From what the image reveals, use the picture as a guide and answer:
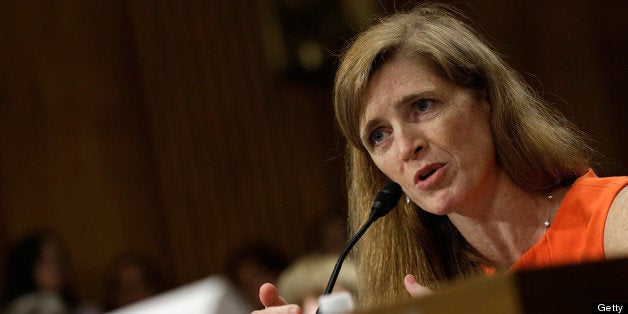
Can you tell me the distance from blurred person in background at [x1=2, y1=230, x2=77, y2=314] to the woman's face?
3.16m

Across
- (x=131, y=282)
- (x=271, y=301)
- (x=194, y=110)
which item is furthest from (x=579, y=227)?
(x=194, y=110)

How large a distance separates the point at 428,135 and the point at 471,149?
0.11 meters

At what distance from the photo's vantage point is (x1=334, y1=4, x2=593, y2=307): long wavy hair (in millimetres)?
2408

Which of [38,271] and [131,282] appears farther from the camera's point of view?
[131,282]

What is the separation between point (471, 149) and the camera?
235cm

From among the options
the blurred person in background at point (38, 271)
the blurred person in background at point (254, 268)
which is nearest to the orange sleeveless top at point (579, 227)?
the blurred person in background at point (254, 268)

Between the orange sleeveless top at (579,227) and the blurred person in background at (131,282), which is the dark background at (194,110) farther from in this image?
the orange sleeveless top at (579,227)

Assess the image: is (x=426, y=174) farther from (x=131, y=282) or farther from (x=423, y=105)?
(x=131, y=282)

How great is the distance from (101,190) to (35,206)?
0.45 meters

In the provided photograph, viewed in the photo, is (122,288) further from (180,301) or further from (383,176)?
(180,301)

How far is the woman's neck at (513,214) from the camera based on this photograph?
240cm

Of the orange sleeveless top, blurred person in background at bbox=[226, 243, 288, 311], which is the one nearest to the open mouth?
the orange sleeveless top

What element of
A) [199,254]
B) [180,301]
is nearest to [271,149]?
[199,254]

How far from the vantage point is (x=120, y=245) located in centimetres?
649
